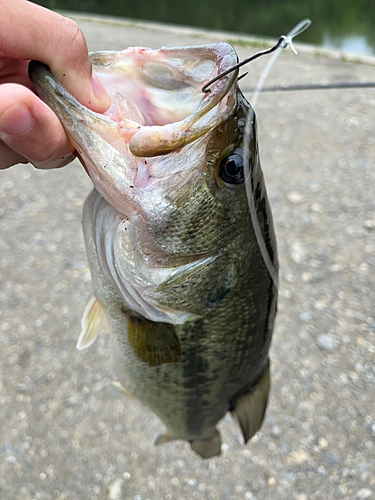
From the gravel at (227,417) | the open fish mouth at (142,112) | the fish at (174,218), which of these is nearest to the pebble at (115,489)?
the gravel at (227,417)

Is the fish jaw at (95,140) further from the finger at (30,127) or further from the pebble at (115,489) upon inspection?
the pebble at (115,489)

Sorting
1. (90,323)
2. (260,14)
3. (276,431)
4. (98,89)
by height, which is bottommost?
(260,14)

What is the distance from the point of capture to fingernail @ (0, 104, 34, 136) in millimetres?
707

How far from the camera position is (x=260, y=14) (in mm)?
14648

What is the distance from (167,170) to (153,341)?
54 cm

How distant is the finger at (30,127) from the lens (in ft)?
2.33

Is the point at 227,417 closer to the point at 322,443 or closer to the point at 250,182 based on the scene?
the point at 322,443

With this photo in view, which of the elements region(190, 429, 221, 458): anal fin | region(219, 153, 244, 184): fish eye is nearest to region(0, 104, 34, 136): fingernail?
region(219, 153, 244, 184): fish eye

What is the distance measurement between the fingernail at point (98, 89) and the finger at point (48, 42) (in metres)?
0.02

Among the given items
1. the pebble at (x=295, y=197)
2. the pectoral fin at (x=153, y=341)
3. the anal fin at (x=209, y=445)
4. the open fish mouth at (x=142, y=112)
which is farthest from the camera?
the pebble at (x=295, y=197)

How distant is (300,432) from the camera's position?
2143 millimetres

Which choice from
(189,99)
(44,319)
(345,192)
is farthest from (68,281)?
(345,192)

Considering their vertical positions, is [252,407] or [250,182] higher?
[250,182]

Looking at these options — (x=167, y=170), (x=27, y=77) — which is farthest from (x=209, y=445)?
(x=27, y=77)
